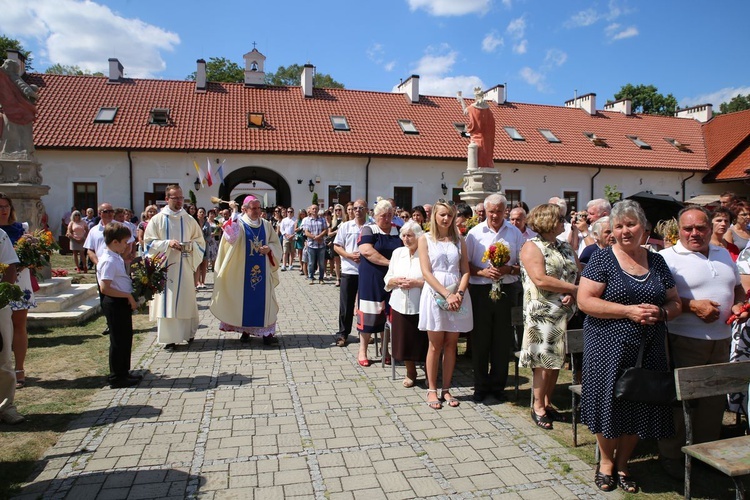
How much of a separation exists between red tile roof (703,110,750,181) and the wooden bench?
2710 cm

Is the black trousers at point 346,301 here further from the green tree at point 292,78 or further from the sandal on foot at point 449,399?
the green tree at point 292,78

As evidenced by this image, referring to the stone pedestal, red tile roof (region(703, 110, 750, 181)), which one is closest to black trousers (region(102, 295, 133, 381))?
the stone pedestal

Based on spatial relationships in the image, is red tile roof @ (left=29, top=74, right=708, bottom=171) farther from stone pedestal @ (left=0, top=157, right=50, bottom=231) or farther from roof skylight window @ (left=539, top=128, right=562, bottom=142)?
stone pedestal @ (left=0, top=157, right=50, bottom=231)

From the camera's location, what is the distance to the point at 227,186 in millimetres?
25672

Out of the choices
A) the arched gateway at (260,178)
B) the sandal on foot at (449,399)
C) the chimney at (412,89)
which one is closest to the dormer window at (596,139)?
the chimney at (412,89)

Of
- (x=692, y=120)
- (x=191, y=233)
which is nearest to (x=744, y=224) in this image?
(x=191, y=233)

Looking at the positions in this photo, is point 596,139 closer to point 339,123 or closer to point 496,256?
point 339,123

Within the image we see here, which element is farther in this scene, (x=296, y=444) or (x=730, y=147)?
(x=730, y=147)

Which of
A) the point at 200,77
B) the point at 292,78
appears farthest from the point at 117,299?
the point at 292,78

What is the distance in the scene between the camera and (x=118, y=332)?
17.8ft

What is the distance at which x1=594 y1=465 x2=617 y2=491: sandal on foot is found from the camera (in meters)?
3.52

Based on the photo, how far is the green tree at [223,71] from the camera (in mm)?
45562

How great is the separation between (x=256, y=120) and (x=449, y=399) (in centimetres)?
2115

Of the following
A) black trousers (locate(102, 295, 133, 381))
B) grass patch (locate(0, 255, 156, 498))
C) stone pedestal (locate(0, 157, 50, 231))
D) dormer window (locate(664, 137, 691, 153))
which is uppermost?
dormer window (locate(664, 137, 691, 153))
